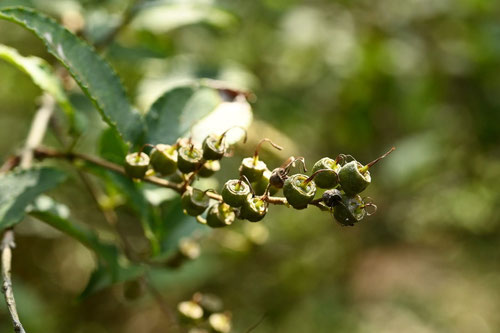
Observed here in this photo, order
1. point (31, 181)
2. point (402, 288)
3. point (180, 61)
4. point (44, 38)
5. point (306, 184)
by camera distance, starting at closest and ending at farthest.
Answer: point (306, 184) → point (44, 38) → point (31, 181) → point (180, 61) → point (402, 288)

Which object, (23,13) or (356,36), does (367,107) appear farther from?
(23,13)

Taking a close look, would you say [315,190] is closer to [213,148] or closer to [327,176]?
[327,176]

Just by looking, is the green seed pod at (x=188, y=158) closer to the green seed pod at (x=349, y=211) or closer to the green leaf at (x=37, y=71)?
the green seed pod at (x=349, y=211)

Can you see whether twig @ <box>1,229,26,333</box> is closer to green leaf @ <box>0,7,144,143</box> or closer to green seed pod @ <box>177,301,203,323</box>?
green leaf @ <box>0,7,144,143</box>

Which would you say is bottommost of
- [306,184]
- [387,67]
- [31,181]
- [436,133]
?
[436,133]

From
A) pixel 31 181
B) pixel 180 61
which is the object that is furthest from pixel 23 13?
pixel 180 61

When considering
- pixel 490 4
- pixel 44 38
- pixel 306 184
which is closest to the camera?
pixel 306 184

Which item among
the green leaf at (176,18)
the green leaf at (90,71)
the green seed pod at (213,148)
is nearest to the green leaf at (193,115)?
the green leaf at (90,71)
